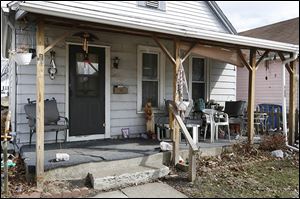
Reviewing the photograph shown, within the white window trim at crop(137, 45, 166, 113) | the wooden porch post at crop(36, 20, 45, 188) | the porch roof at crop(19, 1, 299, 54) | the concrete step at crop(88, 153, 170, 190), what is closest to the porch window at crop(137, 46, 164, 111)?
the white window trim at crop(137, 45, 166, 113)

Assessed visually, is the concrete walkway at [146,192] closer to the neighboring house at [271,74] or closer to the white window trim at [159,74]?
the white window trim at [159,74]

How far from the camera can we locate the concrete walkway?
385 cm

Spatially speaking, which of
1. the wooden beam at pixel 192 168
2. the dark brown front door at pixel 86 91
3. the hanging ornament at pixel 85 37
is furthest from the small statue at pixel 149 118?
the wooden beam at pixel 192 168

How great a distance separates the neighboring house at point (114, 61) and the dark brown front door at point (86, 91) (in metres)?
0.02

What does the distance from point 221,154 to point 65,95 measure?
347cm

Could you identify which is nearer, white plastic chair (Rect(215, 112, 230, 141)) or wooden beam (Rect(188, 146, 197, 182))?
wooden beam (Rect(188, 146, 197, 182))

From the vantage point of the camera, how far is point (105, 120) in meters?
6.40

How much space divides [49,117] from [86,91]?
101cm

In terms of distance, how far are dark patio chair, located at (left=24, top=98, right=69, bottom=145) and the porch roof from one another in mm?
1901

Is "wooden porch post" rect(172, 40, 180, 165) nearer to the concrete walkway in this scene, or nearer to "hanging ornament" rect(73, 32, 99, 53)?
the concrete walkway

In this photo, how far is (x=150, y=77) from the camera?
23.3 ft

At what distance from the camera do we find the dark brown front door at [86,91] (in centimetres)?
602

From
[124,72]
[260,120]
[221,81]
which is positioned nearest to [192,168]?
[124,72]

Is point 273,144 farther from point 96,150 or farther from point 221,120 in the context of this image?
point 96,150
